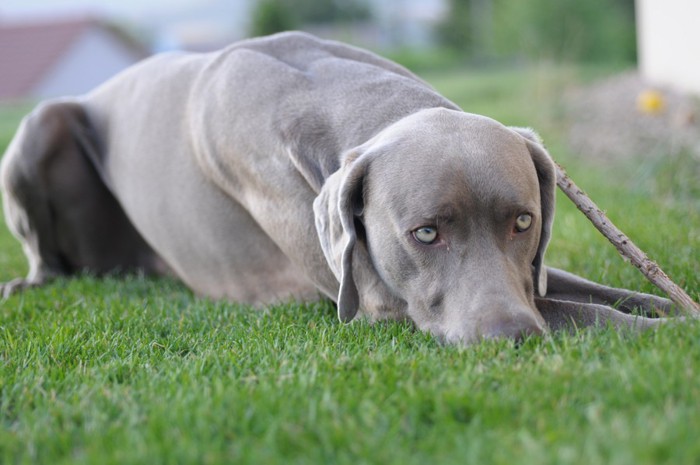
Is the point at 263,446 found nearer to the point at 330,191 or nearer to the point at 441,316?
the point at 441,316

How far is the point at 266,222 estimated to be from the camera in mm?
3594

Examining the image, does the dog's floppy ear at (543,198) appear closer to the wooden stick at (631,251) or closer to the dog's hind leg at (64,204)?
the wooden stick at (631,251)

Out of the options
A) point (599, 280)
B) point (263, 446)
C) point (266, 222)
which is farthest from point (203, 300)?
point (263, 446)

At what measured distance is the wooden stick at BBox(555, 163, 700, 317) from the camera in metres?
2.86

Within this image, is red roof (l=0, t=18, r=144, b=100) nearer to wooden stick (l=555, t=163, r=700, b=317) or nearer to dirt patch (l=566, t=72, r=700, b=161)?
dirt patch (l=566, t=72, r=700, b=161)

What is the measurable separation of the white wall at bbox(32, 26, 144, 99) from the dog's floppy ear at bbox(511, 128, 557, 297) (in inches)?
1086

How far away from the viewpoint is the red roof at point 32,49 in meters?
29.3

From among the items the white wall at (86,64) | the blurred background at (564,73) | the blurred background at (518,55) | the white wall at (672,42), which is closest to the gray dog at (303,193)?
the blurred background at (564,73)

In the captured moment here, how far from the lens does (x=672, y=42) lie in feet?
32.1

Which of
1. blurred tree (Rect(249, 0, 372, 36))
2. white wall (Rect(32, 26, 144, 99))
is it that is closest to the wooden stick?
white wall (Rect(32, 26, 144, 99))

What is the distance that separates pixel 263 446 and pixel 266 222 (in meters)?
1.73

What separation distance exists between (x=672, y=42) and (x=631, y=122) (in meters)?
2.31

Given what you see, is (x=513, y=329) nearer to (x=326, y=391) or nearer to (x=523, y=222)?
(x=523, y=222)

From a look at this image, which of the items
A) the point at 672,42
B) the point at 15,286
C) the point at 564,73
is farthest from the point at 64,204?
the point at 564,73
